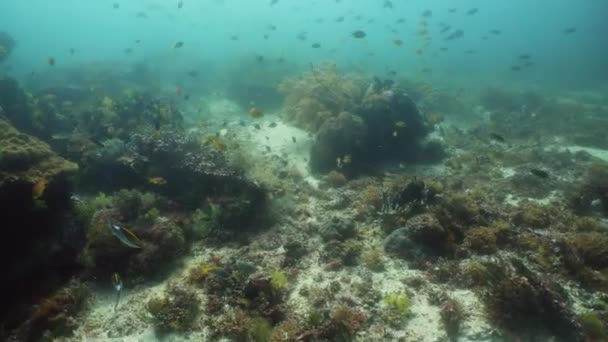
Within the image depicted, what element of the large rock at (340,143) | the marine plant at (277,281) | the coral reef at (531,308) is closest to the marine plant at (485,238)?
the coral reef at (531,308)

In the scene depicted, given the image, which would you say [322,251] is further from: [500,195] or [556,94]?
[556,94]

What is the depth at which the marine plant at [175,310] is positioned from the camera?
6.25 meters

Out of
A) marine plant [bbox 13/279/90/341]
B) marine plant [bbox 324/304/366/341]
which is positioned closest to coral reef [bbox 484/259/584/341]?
marine plant [bbox 324/304/366/341]

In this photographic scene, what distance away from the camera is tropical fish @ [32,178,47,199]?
753 cm

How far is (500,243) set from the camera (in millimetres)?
7969

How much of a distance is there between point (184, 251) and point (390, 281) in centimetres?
509

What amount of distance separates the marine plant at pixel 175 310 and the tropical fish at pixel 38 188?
3.62 metres

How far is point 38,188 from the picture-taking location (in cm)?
754

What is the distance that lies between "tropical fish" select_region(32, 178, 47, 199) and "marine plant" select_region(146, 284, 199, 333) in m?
3.62

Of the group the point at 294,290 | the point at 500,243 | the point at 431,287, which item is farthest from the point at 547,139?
the point at 294,290

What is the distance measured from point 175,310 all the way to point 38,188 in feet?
14.1

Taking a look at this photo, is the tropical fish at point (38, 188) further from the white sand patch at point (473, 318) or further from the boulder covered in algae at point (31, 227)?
the white sand patch at point (473, 318)

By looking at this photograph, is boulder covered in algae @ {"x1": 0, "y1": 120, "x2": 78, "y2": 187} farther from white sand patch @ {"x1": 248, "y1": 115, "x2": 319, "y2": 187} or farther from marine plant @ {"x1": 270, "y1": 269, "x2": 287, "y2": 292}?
white sand patch @ {"x1": 248, "y1": 115, "x2": 319, "y2": 187}

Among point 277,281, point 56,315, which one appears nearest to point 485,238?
point 277,281
